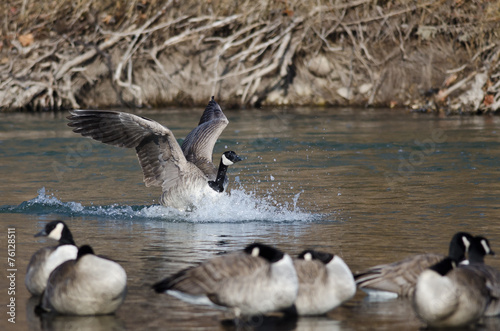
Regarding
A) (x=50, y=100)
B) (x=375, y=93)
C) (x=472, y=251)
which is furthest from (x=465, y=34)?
(x=472, y=251)

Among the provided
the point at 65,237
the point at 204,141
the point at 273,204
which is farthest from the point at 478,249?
the point at 204,141

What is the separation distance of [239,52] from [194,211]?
43.7 ft

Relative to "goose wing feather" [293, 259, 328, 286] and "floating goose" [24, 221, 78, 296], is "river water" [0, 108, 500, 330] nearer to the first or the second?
"floating goose" [24, 221, 78, 296]

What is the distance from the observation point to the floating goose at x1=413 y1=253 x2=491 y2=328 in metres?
5.20

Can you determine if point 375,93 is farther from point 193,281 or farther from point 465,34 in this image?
point 193,281

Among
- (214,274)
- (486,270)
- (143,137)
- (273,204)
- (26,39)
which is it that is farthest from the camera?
(26,39)

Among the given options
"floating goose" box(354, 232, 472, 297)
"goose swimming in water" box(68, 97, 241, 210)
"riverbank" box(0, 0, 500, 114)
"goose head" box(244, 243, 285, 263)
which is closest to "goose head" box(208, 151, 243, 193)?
"goose swimming in water" box(68, 97, 241, 210)

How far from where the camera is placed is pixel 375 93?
21922 millimetres

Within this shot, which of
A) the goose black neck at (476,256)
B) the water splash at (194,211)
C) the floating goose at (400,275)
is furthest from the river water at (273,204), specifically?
the goose black neck at (476,256)

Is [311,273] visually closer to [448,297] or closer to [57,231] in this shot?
[448,297]

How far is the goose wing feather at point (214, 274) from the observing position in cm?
533

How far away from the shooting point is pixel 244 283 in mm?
5270

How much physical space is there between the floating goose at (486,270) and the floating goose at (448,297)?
0.15 meters

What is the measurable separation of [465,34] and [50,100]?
1149cm
